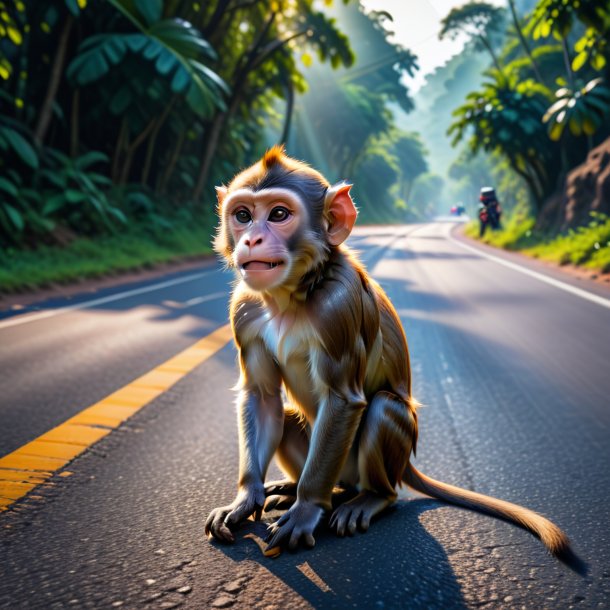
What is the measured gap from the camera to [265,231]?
195cm

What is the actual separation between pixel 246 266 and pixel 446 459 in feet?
5.25

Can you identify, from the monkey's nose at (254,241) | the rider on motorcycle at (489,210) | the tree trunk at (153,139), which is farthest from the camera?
the rider on motorcycle at (489,210)

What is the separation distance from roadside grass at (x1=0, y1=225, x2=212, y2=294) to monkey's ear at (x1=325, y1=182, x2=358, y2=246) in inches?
345

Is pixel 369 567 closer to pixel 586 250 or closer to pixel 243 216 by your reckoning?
pixel 243 216

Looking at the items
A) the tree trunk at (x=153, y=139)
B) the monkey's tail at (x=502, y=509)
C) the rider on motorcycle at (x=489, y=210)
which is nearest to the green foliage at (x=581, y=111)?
the rider on motorcycle at (x=489, y=210)

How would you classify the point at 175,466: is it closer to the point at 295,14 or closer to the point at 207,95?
the point at 207,95

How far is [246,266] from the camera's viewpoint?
194 cm

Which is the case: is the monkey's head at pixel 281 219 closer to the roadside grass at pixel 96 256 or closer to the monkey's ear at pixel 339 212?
the monkey's ear at pixel 339 212

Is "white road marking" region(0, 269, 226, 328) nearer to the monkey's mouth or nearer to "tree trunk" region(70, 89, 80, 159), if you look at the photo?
the monkey's mouth

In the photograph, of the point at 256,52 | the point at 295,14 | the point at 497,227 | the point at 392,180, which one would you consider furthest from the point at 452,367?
the point at 392,180

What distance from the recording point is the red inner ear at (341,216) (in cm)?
203

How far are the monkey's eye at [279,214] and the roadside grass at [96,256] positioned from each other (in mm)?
8734

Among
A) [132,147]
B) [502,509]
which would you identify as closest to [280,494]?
[502,509]

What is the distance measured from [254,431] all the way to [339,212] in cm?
84
